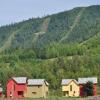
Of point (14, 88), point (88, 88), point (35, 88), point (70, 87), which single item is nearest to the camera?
point (88, 88)

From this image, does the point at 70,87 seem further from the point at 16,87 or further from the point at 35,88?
the point at 16,87

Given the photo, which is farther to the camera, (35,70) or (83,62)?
(83,62)

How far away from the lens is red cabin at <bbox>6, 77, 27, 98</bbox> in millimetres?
101956

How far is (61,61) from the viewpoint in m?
180

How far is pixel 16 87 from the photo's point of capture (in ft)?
335

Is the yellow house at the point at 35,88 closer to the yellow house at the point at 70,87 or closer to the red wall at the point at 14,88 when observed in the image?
the red wall at the point at 14,88

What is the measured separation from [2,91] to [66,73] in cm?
5229

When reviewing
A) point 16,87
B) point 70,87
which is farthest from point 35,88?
point 70,87

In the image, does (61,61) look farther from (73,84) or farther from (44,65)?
(73,84)

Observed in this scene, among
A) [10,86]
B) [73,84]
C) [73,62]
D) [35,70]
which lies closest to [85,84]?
[73,84]

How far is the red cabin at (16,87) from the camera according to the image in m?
102

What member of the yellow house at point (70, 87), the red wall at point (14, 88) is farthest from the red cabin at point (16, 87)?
the yellow house at point (70, 87)

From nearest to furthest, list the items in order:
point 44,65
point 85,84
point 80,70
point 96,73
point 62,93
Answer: point 85,84
point 62,93
point 96,73
point 80,70
point 44,65

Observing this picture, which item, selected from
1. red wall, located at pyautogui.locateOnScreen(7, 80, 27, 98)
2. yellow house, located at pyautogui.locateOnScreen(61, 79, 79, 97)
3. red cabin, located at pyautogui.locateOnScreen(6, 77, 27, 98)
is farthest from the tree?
red wall, located at pyautogui.locateOnScreen(7, 80, 27, 98)
